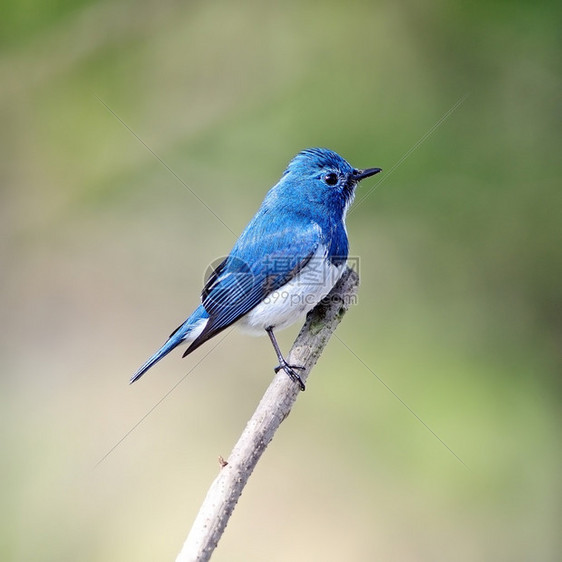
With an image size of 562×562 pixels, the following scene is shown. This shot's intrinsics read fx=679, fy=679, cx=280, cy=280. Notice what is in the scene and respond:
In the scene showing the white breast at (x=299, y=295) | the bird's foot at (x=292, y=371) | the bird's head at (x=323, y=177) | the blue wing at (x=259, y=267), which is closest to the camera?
the bird's foot at (x=292, y=371)

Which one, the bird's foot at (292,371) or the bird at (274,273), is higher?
the bird at (274,273)

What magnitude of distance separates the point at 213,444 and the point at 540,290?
2.26m

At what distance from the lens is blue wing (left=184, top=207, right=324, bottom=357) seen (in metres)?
3.21

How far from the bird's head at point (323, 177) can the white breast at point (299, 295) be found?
354 millimetres

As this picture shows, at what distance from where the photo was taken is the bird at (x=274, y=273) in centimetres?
316

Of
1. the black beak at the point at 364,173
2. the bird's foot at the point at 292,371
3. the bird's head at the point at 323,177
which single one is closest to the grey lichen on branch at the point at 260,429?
the bird's foot at the point at 292,371

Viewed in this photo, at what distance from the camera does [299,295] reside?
3.12 metres

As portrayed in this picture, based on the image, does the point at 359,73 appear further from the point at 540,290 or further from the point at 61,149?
the point at 61,149

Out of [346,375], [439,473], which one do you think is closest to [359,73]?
[346,375]

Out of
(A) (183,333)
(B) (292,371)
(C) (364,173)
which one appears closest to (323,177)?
(C) (364,173)

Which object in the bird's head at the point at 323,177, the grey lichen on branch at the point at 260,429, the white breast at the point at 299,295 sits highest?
the bird's head at the point at 323,177

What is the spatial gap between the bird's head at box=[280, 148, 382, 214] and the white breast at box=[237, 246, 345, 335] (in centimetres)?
35

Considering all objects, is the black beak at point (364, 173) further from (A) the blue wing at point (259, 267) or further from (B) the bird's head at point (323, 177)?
(A) the blue wing at point (259, 267)

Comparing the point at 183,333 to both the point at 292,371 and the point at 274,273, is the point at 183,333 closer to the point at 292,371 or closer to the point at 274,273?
the point at 274,273
